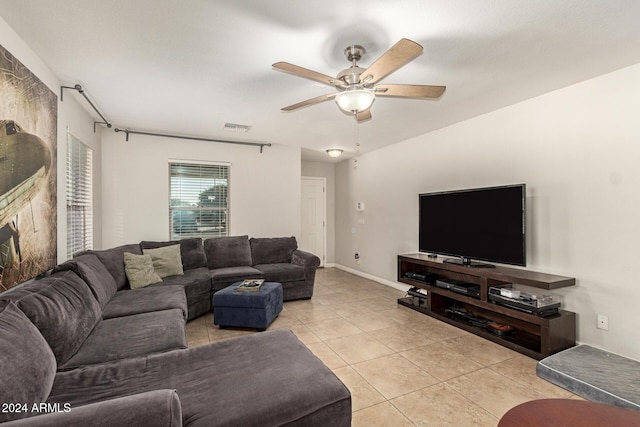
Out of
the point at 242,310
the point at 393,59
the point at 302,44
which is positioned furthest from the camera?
the point at 242,310

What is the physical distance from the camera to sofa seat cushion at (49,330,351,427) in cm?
129

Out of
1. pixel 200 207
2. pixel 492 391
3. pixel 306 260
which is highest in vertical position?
pixel 200 207

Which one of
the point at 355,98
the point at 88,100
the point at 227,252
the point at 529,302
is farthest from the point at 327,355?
the point at 88,100

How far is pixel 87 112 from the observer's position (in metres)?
3.72

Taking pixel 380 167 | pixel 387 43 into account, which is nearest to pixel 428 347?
pixel 387 43

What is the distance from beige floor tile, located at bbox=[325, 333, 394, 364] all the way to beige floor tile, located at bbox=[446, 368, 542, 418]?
26.8 inches

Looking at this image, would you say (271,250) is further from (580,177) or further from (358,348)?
(580,177)

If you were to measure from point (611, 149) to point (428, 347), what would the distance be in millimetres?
2431

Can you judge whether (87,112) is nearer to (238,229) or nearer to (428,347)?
(238,229)

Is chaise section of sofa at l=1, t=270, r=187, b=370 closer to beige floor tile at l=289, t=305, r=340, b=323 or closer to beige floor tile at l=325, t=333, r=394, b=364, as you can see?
beige floor tile at l=325, t=333, r=394, b=364

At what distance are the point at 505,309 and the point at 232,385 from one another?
2720mm

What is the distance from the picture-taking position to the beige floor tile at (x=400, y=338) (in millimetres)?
2977

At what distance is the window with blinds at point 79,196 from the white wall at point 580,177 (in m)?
4.60

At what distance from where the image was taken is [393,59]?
184cm
